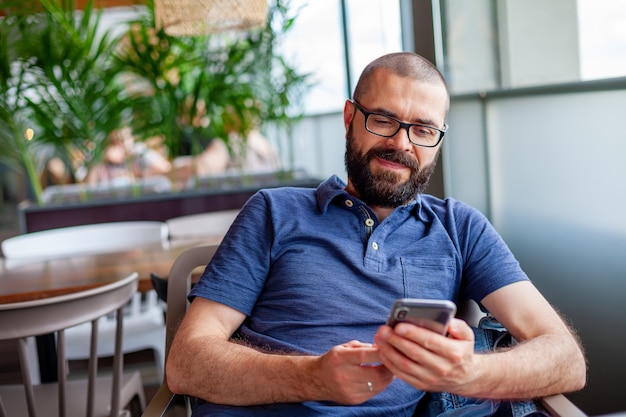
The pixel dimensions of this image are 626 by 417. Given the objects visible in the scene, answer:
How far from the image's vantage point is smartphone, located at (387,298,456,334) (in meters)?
0.99

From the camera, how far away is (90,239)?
3.12m

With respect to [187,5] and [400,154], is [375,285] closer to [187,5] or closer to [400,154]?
[400,154]

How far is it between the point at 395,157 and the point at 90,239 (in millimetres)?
1993

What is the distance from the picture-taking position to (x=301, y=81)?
184 inches

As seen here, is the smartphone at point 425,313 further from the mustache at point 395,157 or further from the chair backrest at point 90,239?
the chair backrest at point 90,239

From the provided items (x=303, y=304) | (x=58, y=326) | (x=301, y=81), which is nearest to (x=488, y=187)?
(x=303, y=304)

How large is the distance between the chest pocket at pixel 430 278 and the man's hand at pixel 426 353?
373 mm

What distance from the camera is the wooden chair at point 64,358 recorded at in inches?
64.8

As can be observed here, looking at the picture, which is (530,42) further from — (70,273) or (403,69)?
(70,273)

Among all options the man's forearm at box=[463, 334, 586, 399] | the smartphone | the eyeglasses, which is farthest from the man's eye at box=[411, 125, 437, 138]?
the smartphone

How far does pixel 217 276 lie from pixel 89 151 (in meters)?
3.11

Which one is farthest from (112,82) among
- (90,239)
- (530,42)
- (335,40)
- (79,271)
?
(530,42)

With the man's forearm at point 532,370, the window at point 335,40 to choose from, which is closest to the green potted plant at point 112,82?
the window at point 335,40

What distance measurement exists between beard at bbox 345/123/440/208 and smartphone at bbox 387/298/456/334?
57 centimetres
